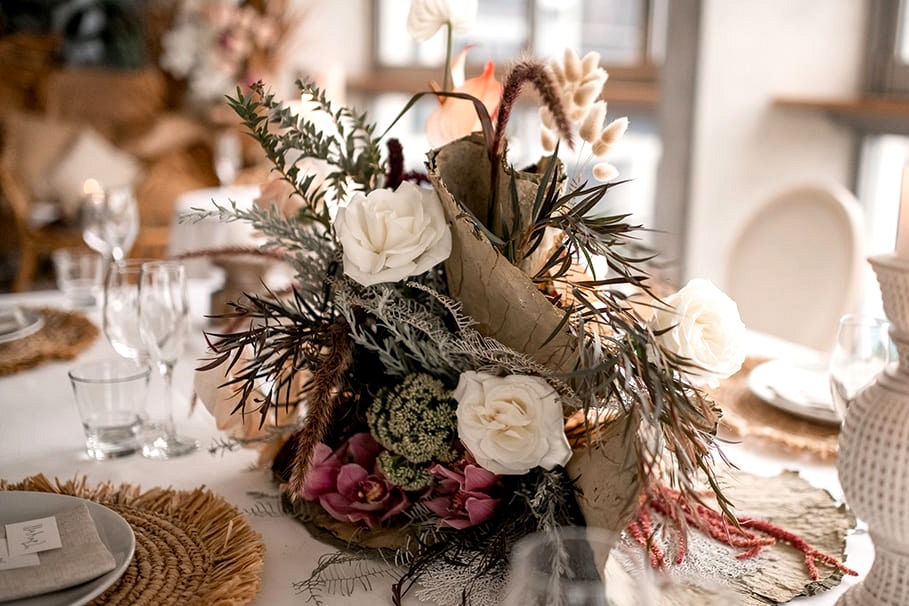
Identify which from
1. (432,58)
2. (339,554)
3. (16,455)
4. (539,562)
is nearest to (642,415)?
(539,562)

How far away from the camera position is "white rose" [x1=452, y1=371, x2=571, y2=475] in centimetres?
75

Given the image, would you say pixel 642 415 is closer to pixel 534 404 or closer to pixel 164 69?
pixel 534 404

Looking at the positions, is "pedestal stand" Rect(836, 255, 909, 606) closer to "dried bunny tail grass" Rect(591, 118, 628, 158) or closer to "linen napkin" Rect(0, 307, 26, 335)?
"dried bunny tail grass" Rect(591, 118, 628, 158)

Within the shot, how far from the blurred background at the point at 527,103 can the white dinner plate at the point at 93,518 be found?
1533 millimetres

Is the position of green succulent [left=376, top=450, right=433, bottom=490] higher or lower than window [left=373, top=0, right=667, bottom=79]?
lower

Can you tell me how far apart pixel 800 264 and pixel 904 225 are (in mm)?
1319

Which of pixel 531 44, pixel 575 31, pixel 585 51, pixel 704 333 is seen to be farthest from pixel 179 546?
pixel 531 44

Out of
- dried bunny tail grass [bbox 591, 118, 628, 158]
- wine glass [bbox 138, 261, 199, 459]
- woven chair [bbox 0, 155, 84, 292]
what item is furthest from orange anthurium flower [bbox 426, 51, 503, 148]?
woven chair [bbox 0, 155, 84, 292]

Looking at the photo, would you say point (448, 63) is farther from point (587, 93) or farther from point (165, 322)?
point (165, 322)

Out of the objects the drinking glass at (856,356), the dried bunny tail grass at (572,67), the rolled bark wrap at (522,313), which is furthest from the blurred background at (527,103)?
the rolled bark wrap at (522,313)

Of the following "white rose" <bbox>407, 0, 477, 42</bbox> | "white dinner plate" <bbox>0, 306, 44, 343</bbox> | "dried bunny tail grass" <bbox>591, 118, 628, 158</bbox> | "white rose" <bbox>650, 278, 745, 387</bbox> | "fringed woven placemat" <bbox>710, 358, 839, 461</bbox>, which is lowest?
"fringed woven placemat" <bbox>710, 358, 839, 461</bbox>

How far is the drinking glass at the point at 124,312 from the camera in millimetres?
1127

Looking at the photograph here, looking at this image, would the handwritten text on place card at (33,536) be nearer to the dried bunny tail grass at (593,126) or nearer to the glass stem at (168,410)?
the glass stem at (168,410)

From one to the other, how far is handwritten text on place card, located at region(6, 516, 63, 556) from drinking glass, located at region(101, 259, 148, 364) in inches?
13.3
